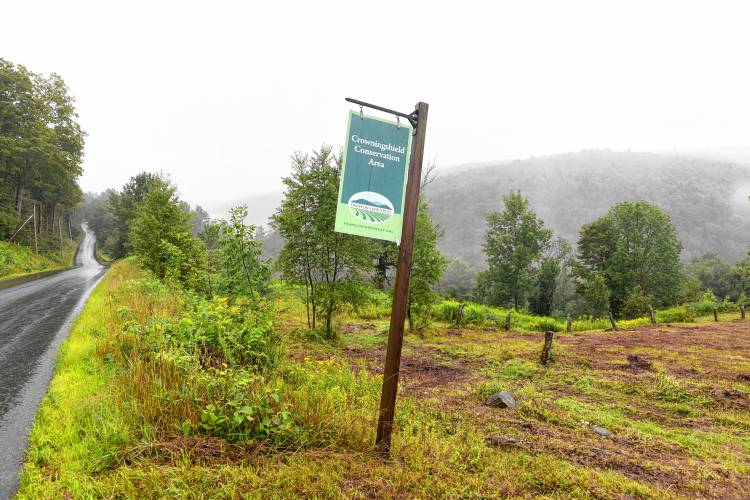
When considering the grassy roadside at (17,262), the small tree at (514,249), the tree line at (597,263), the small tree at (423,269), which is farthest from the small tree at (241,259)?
the small tree at (514,249)

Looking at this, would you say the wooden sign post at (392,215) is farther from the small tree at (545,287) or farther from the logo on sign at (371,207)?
the small tree at (545,287)

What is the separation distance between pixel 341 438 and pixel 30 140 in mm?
40872

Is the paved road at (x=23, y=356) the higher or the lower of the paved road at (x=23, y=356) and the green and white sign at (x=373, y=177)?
the lower

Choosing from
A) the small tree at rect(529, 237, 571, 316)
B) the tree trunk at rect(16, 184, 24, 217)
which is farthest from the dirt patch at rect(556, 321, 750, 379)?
the tree trunk at rect(16, 184, 24, 217)

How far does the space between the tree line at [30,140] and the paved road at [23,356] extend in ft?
81.4

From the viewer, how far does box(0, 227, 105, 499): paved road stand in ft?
11.8

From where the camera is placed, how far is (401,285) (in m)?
3.92

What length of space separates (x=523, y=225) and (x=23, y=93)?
2020 inches

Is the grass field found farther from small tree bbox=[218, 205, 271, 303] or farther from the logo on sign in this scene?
the logo on sign

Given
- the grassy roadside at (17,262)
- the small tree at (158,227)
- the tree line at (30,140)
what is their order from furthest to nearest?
the tree line at (30,140) → the grassy roadside at (17,262) → the small tree at (158,227)

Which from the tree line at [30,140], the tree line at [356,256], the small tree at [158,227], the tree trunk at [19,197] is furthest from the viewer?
the tree trunk at [19,197]

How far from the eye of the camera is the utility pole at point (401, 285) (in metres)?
3.85

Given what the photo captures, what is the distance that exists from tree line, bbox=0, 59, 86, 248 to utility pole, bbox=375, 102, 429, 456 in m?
37.4

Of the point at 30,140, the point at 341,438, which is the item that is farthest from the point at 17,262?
the point at 341,438
